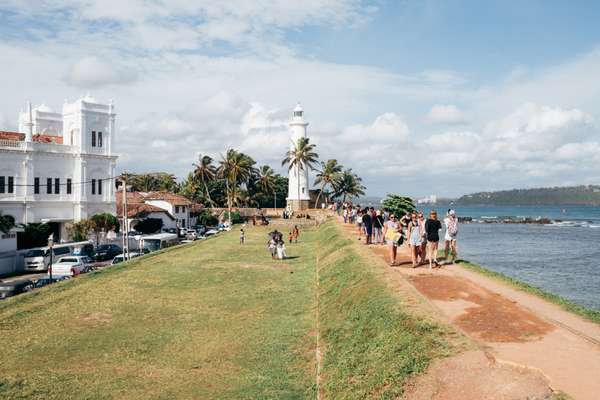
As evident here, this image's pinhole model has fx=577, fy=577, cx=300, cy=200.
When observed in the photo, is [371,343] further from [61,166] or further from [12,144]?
[61,166]

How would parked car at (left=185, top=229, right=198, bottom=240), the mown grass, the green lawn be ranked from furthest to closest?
parked car at (left=185, top=229, right=198, bottom=240), the green lawn, the mown grass

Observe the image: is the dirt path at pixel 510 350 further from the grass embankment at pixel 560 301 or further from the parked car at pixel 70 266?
the parked car at pixel 70 266

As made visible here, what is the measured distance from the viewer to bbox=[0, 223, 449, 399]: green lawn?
35.9 ft

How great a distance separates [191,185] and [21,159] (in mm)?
44160

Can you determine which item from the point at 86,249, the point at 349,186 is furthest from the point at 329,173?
the point at 86,249

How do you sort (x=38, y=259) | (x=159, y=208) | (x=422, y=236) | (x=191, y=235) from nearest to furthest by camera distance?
(x=422, y=236) < (x=38, y=259) < (x=191, y=235) < (x=159, y=208)

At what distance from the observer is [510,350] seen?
977 centimetres

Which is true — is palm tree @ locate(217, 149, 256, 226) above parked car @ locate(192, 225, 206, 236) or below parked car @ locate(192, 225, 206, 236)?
above

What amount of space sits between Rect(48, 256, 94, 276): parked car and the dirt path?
2123 centimetres

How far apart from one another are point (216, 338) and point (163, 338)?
1.38 metres

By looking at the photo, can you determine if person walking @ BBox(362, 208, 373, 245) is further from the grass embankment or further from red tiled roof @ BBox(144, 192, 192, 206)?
red tiled roof @ BBox(144, 192, 192, 206)

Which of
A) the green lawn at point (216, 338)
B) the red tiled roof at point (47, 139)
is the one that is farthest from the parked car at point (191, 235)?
the green lawn at point (216, 338)

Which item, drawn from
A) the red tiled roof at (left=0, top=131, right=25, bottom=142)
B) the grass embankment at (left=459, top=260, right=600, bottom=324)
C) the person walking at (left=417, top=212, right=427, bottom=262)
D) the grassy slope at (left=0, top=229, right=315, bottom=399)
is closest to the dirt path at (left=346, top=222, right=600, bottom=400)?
the grass embankment at (left=459, top=260, right=600, bottom=324)

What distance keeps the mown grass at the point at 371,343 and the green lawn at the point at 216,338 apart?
0.11 ft
